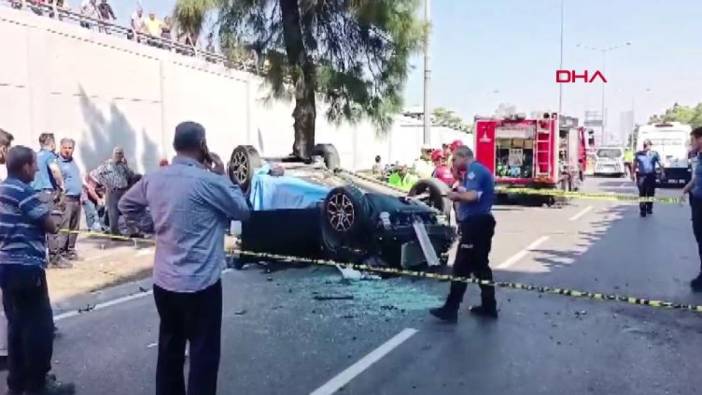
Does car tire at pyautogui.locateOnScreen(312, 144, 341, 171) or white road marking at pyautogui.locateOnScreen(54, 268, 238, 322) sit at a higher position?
car tire at pyautogui.locateOnScreen(312, 144, 341, 171)

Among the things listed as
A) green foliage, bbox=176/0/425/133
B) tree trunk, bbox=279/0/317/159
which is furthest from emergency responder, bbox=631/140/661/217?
tree trunk, bbox=279/0/317/159

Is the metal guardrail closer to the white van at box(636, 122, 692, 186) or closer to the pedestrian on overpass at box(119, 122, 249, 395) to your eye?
the pedestrian on overpass at box(119, 122, 249, 395)

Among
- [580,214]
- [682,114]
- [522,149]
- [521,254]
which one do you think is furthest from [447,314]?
[682,114]

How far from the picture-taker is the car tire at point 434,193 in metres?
10.6

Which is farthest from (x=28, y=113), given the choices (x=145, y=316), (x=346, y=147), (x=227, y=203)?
(x=346, y=147)

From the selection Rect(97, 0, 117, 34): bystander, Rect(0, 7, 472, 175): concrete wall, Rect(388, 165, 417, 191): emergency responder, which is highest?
Rect(97, 0, 117, 34): bystander

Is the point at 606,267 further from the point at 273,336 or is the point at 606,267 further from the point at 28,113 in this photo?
the point at 28,113

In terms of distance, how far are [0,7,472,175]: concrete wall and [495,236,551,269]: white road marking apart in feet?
13.6

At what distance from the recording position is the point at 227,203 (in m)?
3.95

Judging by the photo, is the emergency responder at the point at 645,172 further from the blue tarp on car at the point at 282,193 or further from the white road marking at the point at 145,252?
the white road marking at the point at 145,252

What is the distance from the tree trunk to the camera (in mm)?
14555

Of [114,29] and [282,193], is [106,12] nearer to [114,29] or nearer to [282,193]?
[114,29]

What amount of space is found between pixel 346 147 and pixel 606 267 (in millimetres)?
25445

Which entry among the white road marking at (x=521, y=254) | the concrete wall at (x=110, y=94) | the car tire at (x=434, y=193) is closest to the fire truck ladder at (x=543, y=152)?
the concrete wall at (x=110, y=94)
